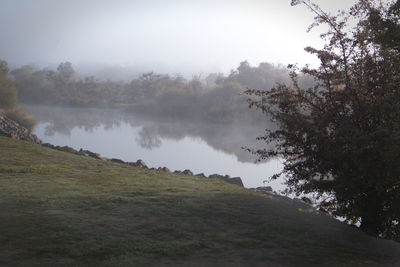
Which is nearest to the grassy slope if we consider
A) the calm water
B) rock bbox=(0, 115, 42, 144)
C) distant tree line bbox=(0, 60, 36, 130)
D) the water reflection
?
the calm water

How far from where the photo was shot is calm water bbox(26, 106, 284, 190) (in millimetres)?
20109

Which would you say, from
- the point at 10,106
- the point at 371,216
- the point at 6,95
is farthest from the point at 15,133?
the point at 371,216

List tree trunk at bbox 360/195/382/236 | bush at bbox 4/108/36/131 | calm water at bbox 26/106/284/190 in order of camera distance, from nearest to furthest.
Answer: tree trunk at bbox 360/195/382/236 < calm water at bbox 26/106/284/190 < bush at bbox 4/108/36/131

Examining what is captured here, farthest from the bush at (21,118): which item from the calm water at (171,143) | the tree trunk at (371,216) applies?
the tree trunk at (371,216)

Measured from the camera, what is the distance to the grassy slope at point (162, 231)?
14.4ft

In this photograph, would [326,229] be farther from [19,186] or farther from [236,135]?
[236,135]

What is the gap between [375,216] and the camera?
22.2 ft

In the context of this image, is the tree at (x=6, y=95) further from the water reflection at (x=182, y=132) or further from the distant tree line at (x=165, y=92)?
the distant tree line at (x=165, y=92)

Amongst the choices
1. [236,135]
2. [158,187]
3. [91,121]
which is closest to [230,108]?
[236,135]

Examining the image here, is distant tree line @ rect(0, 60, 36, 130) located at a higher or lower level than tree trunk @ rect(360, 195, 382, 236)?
higher

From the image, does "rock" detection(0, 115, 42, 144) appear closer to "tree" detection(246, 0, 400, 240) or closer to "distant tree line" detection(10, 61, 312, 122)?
"tree" detection(246, 0, 400, 240)

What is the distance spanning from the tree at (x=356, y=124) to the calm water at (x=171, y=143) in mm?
8751

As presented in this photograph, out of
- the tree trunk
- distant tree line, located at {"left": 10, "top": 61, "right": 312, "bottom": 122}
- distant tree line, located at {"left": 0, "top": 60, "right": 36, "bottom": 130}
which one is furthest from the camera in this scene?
distant tree line, located at {"left": 10, "top": 61, "right": 312, "bottom": 122}

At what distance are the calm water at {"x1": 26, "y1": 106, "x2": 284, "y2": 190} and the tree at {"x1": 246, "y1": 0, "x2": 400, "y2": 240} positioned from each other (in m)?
8.75
